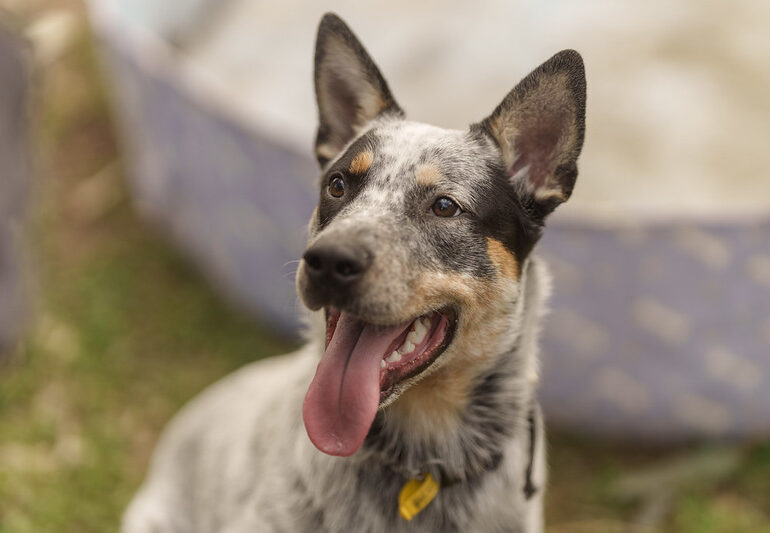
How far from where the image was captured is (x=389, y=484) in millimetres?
2494

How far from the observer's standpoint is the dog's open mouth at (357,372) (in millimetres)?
2164

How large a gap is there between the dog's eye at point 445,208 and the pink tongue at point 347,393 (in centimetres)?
36

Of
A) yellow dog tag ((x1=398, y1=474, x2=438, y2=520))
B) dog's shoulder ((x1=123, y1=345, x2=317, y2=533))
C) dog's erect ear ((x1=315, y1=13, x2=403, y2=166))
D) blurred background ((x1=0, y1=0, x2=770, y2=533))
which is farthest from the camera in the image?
blurred background ((x1=0, y1=0, x2=770, y2=533))

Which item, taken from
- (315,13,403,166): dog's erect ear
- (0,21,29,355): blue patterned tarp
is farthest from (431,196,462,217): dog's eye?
(0,21,29,355): blue patterned tarp

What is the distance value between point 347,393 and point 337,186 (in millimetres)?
645

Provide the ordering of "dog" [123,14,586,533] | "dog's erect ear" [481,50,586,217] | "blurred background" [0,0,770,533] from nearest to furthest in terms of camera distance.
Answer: "dog" [123,14,586,533] → "dog's erect ear" [481,50,586,217] → "blurred background" [0,0,770,533]

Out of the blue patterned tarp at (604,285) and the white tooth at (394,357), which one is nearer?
the white tooth at (394,357)

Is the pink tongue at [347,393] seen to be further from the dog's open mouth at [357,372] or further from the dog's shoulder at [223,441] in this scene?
the dog's shoulder at [223,441]

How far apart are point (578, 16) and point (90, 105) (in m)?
4.08

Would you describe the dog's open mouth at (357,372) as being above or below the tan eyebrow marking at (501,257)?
below

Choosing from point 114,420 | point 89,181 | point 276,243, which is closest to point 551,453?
point 276,243

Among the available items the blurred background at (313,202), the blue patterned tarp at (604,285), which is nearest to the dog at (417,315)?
the blue patterned tarp at (604,285)

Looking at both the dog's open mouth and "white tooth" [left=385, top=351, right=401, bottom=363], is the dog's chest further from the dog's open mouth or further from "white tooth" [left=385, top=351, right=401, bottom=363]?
"white tooth" [left=385, top=351, right=401, bottom=363]

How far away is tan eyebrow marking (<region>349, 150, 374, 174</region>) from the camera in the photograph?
7.90 ft
